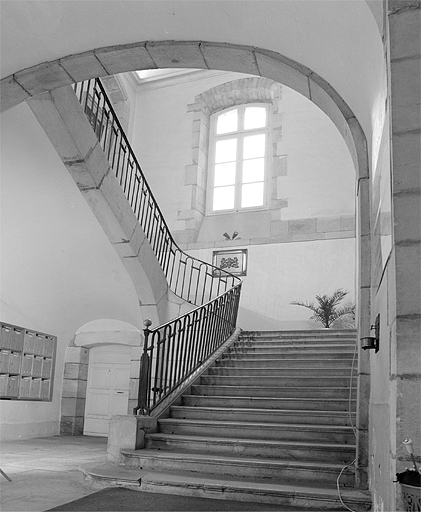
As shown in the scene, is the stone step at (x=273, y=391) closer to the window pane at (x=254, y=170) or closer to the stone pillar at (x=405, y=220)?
the stone pillar at (x=405, y=220)

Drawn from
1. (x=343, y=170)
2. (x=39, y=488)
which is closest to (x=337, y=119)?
(x=39, y=488)

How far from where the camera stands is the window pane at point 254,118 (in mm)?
11539

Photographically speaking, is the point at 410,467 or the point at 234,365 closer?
the point at 410,467

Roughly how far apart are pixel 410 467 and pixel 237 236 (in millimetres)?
8633

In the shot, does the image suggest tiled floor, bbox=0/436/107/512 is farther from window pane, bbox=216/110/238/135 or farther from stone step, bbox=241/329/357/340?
window pane, bbox=216/110/238/135

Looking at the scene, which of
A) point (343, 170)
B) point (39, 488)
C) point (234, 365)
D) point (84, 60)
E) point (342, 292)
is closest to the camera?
point (39, 488)

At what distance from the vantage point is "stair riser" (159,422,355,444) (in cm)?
445

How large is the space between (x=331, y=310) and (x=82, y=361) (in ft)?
13.9

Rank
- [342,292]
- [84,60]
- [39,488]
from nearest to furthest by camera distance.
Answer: [39,488] < [84,60] < [342,292]

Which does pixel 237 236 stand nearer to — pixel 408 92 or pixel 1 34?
pixel 1 34

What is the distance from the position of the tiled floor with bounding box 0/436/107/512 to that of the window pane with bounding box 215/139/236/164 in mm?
6263

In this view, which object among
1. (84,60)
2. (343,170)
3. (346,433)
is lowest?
(346,433)

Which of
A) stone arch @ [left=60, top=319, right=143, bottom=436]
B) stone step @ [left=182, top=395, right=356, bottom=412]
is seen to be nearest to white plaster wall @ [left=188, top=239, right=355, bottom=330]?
stone arch @ [left=60, top=319, right=143, bottom=436]

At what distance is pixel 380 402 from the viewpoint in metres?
2.62
